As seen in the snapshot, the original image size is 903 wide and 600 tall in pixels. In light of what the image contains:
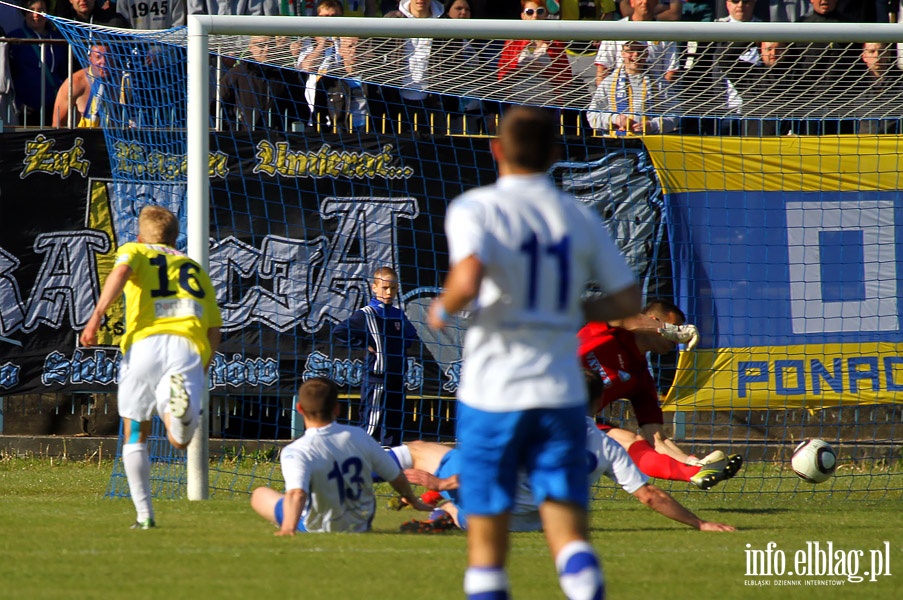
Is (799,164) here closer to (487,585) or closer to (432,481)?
(432,481)

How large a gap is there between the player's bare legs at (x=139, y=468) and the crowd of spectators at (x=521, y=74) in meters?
3.61

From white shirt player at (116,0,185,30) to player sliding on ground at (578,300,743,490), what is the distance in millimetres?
6596

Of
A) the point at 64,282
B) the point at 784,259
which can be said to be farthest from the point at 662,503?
the point at 64,282

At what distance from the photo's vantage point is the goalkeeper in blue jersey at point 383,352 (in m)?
10.5

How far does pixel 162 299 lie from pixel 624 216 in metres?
5.36

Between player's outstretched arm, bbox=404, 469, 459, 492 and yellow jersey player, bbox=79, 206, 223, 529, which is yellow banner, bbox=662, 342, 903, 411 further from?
yellow jersey player, bbox=79, 206, 223, 529

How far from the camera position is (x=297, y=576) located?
18.1 ft

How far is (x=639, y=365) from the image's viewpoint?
8898mm

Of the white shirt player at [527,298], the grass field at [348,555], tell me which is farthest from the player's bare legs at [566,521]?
the grass field at [348,555]

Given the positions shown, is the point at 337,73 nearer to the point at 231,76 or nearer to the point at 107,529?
the point at 231,76

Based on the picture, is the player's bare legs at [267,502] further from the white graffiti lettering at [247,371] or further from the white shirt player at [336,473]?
the white graffiti lettering at [247,371]

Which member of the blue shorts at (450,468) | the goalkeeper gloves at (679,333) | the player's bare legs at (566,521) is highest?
the goalkeeper gloves at (679,333)

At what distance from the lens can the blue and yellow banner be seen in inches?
422

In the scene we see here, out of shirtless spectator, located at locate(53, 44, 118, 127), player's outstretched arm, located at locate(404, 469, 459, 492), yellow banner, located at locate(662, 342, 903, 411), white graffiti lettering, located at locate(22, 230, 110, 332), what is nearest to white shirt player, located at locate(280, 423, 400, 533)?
A: player's outstretched arm, located at locate(404, 469, 459, 492)
